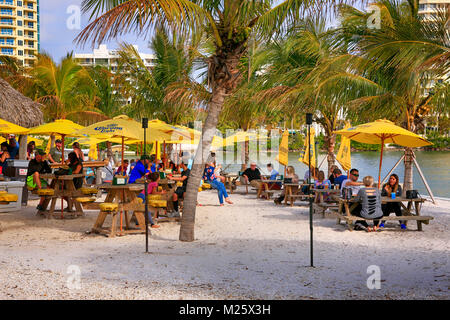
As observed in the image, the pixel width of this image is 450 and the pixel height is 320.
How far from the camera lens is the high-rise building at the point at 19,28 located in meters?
94.5

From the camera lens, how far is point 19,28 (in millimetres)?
96625

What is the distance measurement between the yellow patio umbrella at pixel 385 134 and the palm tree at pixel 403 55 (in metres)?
0.91

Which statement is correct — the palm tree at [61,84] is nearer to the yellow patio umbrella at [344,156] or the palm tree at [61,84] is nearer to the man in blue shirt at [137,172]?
the man in blue shirt at [137,172]

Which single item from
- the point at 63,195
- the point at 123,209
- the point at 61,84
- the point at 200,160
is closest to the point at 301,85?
the point at 63,195

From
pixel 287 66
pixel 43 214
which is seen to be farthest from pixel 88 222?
pixel 287 66

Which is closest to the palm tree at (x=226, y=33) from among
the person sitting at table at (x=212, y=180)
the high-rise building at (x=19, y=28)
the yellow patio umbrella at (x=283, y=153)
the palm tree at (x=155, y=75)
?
the person sitting at table at (x=212, y=180)

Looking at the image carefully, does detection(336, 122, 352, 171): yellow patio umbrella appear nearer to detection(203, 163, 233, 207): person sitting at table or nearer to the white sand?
detection(203, 163, 233, 207): person sitting at table

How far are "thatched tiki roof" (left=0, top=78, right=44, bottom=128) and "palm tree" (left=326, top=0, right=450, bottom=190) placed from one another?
8553mm

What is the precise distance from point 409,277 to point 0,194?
7197 millimetres

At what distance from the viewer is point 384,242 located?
8.31 meters

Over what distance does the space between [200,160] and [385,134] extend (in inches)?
228

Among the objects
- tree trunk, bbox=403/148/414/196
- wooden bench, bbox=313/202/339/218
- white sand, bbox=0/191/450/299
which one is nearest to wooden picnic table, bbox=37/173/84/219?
white sand, bbox=0/191/450/299

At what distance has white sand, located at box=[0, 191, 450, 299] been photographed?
518 cm

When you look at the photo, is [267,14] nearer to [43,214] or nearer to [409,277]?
[409,277]
